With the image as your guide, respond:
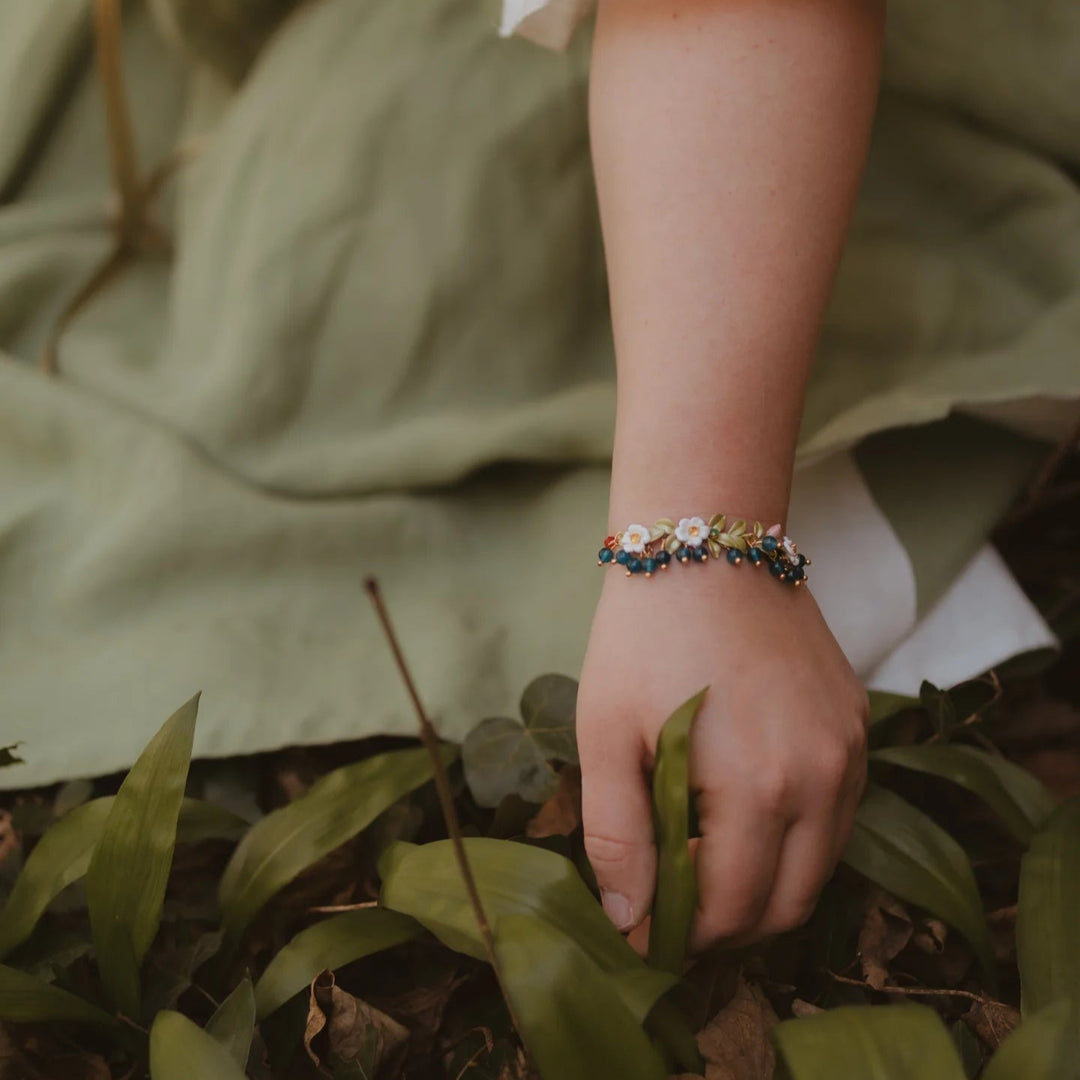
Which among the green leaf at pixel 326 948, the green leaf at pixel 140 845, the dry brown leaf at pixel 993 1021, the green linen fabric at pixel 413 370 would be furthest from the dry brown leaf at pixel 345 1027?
the dry brown leaf at pixel 993 1021

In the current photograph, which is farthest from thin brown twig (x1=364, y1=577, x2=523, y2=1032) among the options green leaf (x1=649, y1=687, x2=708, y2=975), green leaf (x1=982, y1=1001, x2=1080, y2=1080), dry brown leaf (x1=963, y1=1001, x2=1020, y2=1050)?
dry brown leaf (x1=963, y1=1001, x2=1020, y2=1050)

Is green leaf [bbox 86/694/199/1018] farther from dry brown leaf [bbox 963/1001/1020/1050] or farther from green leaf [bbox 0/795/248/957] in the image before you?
dry brown leaf [bbox 963/1001/1020/1050]

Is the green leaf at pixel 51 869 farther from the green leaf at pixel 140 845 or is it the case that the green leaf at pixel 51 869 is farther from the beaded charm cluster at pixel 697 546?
the beaded charm cluster at pixel 697 546

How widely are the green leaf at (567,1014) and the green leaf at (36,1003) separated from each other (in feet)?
0.96

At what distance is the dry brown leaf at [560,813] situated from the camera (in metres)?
0.75

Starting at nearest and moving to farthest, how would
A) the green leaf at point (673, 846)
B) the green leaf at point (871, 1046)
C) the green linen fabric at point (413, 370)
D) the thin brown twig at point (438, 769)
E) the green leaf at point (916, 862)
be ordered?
the thin brown twig at point (438, 769) → the green leaf at point (871, 1046) → the green leaf at point (673, 846) → the green leaf at point (916, 862) → the green linen fabric at point (413, 370)

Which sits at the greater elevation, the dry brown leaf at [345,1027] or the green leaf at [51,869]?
the green leaf at [51,869]

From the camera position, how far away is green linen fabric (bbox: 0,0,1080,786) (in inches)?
34.6

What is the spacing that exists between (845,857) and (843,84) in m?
0.53

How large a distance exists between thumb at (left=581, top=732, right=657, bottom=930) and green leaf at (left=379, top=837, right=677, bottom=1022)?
0.04 m

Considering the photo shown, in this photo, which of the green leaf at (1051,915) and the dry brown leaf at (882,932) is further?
the dry brown leaf at (882,932)

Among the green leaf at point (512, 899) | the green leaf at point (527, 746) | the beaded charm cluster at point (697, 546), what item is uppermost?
the beaded charm cluster at point (697, 546)

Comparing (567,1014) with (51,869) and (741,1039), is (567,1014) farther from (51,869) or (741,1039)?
(51,869)

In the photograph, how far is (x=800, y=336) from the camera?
67cm
